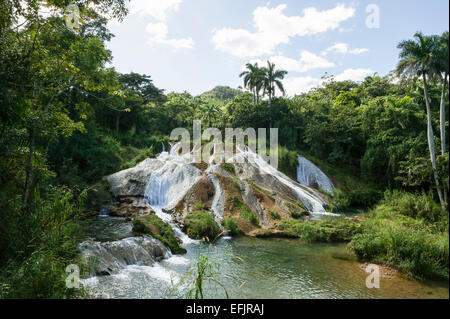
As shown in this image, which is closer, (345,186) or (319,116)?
(345,186)

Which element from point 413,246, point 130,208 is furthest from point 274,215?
point 130,208

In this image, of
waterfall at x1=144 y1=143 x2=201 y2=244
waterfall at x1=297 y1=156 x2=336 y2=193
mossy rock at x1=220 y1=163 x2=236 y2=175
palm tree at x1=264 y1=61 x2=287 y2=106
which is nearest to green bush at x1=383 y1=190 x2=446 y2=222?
mossy rock at x1=220 y1=163 x2=236 y2=175

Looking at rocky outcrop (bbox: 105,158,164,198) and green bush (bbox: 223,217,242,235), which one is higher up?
rocky outcrop (bbox: 105,158,164,198)

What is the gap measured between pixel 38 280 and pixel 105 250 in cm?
299

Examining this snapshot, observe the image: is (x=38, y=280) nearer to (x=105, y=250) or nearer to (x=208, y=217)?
(x=105, y=250)

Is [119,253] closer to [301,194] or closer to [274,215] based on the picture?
[274,215]

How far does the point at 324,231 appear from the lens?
10.6 metres

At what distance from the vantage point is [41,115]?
571cm

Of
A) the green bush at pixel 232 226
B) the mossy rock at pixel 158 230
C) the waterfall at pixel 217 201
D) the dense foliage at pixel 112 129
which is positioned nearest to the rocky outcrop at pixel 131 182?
the dense foliage at pixel 112 129

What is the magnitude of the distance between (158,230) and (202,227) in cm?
177

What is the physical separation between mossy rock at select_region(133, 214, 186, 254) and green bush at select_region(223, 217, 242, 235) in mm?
2584

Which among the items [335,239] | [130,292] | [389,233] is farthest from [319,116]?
[130,292]

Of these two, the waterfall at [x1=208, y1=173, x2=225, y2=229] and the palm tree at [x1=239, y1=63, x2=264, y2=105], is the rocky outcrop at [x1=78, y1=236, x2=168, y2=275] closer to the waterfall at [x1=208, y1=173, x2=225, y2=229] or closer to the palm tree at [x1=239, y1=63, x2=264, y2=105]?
the waterfall at [x1=208, y1=173, x2=225, y2=229]

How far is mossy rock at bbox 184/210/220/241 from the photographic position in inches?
416
